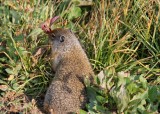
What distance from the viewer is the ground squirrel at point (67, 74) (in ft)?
15.5

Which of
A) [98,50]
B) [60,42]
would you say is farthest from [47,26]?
[98,50]

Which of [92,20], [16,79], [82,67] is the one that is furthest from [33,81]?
[92,20]

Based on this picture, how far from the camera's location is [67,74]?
16.0ft

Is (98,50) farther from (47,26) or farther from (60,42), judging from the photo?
(47,26)

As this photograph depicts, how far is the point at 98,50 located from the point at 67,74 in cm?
69

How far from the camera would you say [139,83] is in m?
4.88

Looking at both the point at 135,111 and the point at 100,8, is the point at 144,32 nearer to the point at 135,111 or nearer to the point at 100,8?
the point at 100,8

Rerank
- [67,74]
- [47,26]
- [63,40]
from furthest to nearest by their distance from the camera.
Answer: [47,26] → [63,40] → [67,74]

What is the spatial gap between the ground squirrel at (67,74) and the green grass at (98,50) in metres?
0.14

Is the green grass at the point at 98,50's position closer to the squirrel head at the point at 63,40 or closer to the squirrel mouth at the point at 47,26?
the squirrel mouth at the point at 47,26

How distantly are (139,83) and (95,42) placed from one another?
89 cm

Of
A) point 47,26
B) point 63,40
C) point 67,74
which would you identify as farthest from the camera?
point 47,26

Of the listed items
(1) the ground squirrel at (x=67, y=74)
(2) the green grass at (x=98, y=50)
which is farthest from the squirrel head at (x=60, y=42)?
(2) the green grass at (x=98, y=50)

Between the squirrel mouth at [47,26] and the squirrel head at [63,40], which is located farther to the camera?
the squirrel mouth at [47,26]
